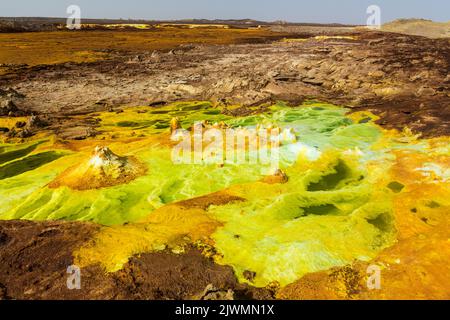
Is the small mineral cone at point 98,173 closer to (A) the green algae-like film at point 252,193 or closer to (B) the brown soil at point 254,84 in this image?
(A) the green algae-like film at point 252,193

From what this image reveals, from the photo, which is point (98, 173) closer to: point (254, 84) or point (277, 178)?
point (277, 178)

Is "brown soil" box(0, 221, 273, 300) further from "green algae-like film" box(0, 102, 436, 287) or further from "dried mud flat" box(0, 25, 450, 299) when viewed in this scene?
"green algae-like film" box(0, 102, 436, 287)

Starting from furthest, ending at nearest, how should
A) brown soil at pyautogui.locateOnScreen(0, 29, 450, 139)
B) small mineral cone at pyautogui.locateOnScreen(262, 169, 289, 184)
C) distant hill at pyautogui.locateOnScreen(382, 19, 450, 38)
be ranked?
distant hill at pyautogui.locateOnScreen(382, 19, 450, 38), brown soil at pyautogui.locateOnScreen(0, 29, 450, 139), small mineral cone at pyautogui.locateOnScreen(262, 169, 289, 184)

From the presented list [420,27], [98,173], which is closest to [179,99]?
[98,173]

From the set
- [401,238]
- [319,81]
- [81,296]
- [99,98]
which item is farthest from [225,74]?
[81,296]

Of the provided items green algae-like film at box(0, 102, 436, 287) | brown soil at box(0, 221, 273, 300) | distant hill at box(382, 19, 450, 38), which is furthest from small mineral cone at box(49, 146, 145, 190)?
distant hill at box(382, 19, 450, 38)
